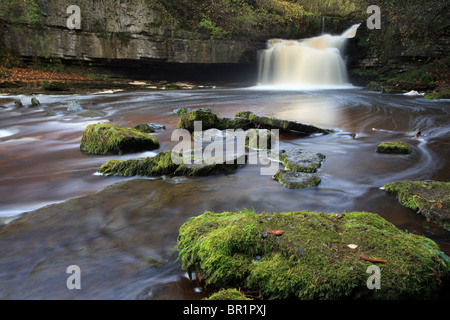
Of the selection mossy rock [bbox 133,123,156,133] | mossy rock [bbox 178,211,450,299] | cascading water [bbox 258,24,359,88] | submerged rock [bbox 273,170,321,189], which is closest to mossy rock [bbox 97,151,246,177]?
submerged rock [bbox 273,170,321,189]

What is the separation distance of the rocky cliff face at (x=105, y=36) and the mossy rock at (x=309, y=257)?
739 inches

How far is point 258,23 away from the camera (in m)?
21.6

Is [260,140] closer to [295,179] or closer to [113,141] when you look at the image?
[295,179]

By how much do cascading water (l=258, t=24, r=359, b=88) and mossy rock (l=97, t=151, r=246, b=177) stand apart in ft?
58.7

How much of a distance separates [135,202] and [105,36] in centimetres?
1819

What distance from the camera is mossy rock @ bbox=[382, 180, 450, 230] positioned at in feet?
9.39

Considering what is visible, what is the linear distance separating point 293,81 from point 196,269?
69.3ft

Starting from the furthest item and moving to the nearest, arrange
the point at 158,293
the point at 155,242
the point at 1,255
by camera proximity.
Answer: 1. the point at 155,242
2. the point at 1,255
3. the point at 158,293

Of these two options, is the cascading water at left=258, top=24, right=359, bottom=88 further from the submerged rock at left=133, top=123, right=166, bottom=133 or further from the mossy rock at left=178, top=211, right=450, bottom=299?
the mossy rock at left=178, top=211, right=450, bottom=299

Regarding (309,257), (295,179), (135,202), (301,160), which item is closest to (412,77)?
(301,160)

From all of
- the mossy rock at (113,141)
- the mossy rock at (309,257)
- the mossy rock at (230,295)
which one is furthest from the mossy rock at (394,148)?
the mossy rock at (230,295)

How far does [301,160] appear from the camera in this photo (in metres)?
4.86
